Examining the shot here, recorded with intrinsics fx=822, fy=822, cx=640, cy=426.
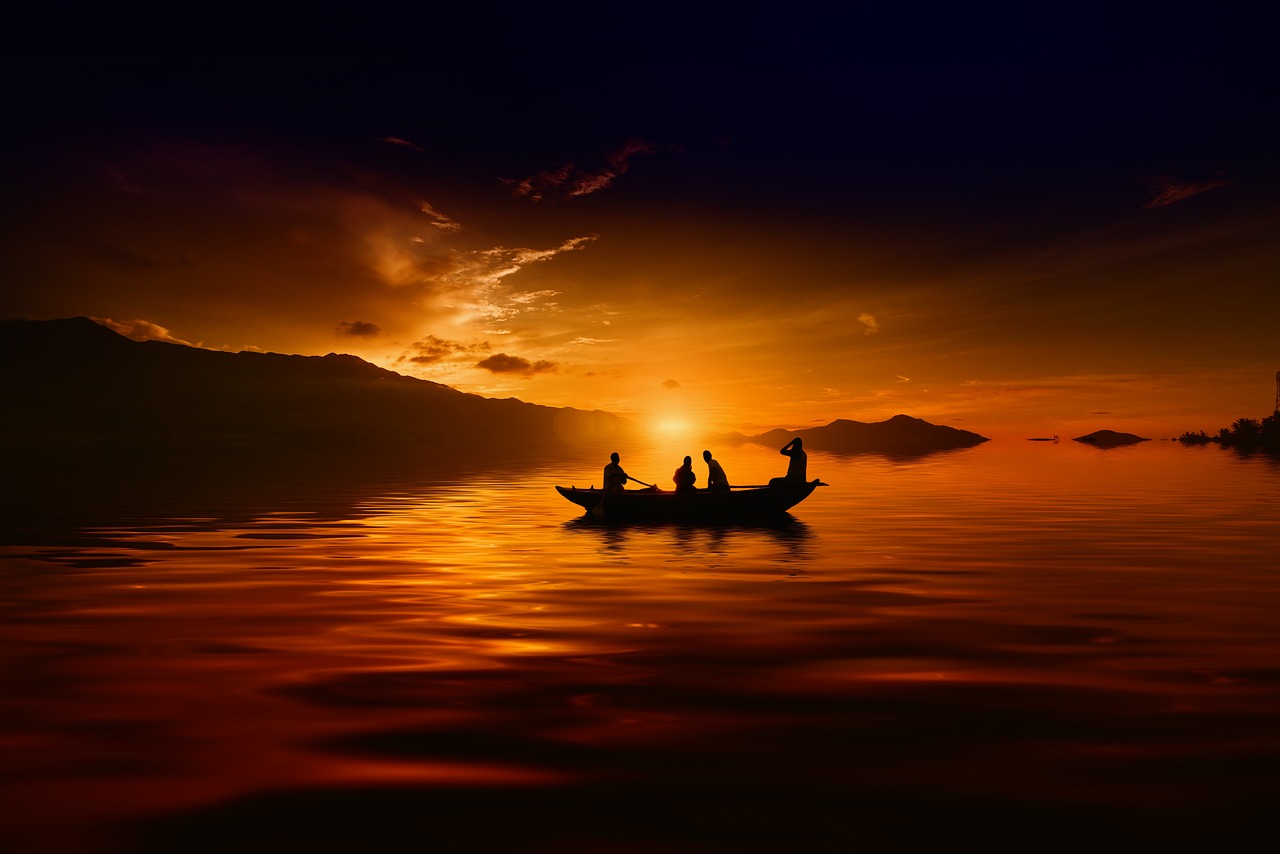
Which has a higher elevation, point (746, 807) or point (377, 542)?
point (377, 542)

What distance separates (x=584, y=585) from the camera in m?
19.7

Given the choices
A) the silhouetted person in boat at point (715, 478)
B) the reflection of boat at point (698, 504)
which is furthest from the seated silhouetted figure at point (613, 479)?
the silhouetted person in boat at point (715, 478)

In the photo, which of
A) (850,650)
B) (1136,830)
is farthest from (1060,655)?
(1136,830)

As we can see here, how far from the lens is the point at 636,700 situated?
10.5 metres

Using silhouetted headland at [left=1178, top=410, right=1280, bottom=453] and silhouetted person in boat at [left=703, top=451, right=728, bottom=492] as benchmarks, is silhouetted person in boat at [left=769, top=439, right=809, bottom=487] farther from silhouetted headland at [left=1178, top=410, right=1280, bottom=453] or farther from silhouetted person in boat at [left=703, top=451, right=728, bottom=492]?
silhouetted headland at [left=1178, top=410, right=1280, bottom=453]

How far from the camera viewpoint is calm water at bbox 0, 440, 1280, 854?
7.22 m

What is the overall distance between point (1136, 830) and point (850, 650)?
636 centimetres

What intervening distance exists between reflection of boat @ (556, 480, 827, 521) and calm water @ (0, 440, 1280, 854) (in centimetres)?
658

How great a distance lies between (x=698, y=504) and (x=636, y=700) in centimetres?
2132

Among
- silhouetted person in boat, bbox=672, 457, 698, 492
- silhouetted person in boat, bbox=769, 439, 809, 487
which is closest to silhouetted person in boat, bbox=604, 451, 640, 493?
silhouetted person in boat, bbox=672, 457, 698, 492

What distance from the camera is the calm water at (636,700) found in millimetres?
7219

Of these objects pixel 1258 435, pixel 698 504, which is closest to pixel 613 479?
pixel 698 504

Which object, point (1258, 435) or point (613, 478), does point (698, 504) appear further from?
point (1258, 435)

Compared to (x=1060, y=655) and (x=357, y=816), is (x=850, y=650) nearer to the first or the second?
(x=1060, y=655)
